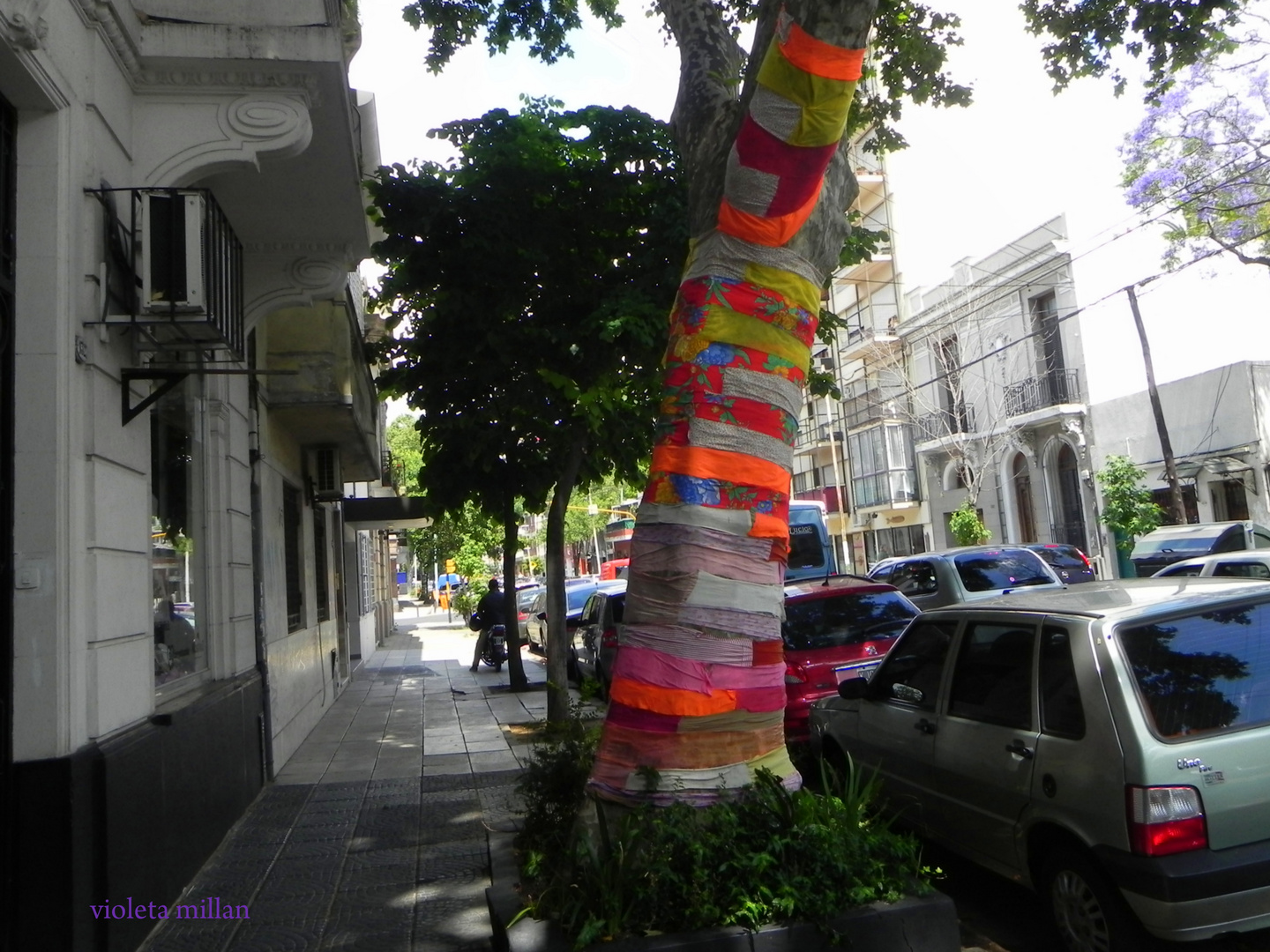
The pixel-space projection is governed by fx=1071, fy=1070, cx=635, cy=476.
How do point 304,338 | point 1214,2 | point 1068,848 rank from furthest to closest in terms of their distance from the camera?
point 304,338, point 1214,2, point 1068,848

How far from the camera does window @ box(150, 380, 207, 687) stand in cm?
649

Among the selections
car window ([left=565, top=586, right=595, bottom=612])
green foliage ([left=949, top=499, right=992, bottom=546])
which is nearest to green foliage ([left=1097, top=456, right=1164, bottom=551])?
green foliage ([left=949, top=499, right=992, bottom=546])

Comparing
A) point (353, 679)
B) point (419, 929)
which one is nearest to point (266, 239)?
point (419, 929)

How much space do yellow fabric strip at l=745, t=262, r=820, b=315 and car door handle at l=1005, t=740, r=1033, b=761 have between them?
2.10 meters

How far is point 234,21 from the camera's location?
6297 mm

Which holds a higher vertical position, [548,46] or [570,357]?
[548,46]

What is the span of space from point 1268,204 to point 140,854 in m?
23.1

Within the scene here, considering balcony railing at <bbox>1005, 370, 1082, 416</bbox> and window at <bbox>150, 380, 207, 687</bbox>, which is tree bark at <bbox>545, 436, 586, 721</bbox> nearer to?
window at <bbox>150, 380, 207, 687</bbox>

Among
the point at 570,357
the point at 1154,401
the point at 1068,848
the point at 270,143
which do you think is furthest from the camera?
the point at 1154,401

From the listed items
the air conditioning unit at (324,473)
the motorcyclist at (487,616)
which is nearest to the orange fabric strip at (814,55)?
the air conditioning unit at (324,473)

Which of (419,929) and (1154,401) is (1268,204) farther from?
(419,929)

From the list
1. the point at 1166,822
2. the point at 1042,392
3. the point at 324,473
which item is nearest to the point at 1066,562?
the point at 324,473

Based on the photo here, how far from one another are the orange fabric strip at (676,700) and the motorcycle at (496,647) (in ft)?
49.9

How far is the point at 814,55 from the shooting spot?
4480 mm
